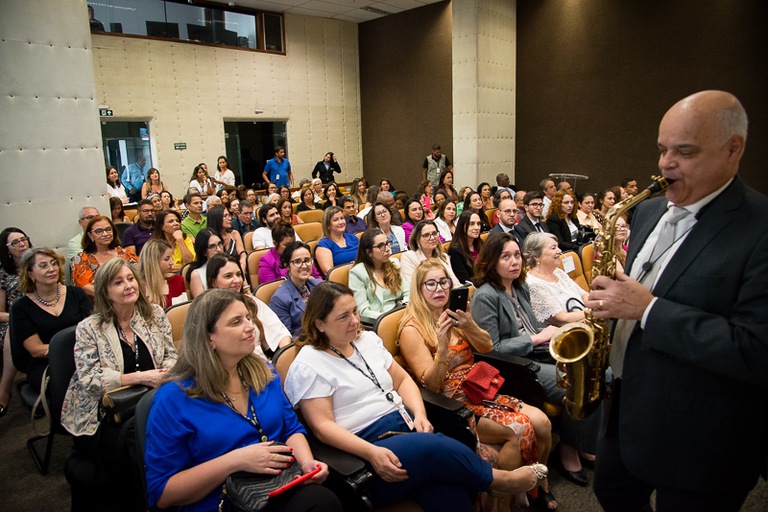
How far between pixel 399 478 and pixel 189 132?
1032 centimetres

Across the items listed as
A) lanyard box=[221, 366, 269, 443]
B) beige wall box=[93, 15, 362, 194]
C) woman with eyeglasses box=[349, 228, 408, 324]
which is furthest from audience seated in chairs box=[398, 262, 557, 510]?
beige wall box=[93, 15, 362, 194]

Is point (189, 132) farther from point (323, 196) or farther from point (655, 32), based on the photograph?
point (655, 32)

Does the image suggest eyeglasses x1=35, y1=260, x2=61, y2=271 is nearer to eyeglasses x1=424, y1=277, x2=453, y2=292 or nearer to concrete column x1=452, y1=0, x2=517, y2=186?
eyeglasses x1=424, y1=277, x2=453, y2=292

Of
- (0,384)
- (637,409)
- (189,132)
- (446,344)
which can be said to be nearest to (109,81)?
(189,132)

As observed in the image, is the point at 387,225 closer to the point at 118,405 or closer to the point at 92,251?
the point at 92,251

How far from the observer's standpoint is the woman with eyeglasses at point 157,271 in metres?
3.59

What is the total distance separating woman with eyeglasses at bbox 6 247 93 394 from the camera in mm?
3047

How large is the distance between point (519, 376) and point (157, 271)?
2567 millimetres

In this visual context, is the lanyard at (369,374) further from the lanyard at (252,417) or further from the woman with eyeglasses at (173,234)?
the woman with eyeglasses at (173,234)

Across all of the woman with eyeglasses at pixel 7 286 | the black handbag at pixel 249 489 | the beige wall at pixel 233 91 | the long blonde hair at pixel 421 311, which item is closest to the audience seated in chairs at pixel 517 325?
the long blonde hair at pixel 421 311

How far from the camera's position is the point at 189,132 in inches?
423

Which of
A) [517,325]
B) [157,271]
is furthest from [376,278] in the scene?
[157,271]

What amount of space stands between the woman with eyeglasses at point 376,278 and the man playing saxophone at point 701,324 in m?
2.36

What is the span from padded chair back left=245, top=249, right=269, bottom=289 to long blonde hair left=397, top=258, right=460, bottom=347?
2221 millimetres
